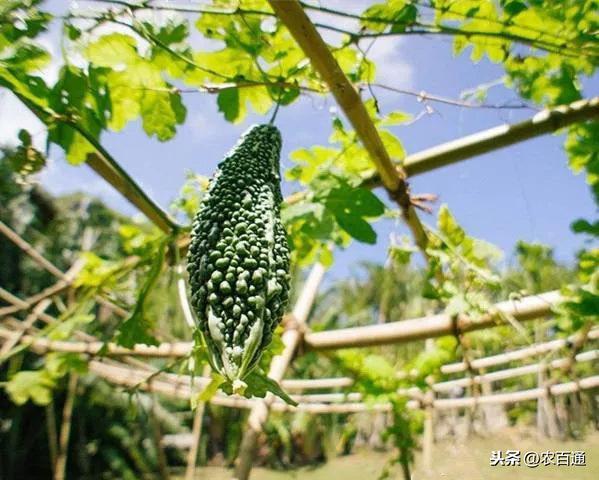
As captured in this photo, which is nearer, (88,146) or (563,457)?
(88,146)

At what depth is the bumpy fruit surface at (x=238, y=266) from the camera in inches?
31.1

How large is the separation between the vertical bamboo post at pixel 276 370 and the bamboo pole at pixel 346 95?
23.3 inches

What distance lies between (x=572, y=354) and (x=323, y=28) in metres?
1.86

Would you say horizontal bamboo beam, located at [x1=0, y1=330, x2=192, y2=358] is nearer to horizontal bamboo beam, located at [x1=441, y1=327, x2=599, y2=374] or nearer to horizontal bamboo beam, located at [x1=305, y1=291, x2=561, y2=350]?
horizontal bamboo beam, located at [x1=305, y1=291, x2=561, y2=350]

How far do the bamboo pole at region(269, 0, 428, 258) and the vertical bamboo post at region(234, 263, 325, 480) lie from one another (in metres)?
0.59

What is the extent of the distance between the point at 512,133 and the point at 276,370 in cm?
121

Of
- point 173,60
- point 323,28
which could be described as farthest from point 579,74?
point 173,60

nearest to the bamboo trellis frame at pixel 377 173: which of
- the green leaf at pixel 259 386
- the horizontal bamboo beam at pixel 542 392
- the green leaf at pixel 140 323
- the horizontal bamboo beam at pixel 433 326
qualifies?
the horizontal bamboo beam at pixel 433 326

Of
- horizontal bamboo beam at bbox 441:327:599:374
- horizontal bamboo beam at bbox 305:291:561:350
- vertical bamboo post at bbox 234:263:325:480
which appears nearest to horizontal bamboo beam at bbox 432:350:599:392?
horizontal bamboo beam at bbox 441:327:599:374

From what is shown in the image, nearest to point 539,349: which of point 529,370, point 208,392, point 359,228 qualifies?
point 529,370

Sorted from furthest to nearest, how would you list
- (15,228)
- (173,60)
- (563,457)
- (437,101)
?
1. (15,228)
2. (563,457)
3. (437,101)
4. (173,60)

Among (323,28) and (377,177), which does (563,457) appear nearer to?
(377,177)

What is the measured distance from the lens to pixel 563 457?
2.53 m

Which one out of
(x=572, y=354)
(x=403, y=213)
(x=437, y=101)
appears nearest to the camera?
(x=437, y=101)
